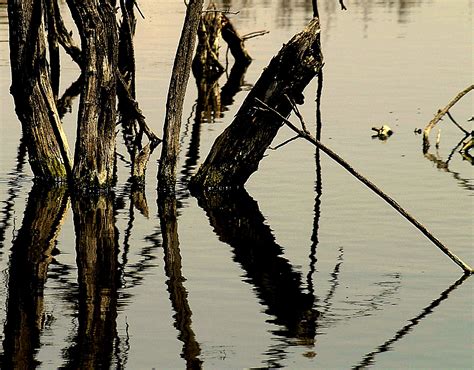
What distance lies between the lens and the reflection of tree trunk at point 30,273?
9.45 m

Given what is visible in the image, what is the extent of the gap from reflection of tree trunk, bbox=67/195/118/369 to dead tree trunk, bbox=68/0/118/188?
0.36 m

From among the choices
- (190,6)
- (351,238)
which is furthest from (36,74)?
(351,238)

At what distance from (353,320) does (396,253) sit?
2487mm

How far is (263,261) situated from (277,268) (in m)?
0.31

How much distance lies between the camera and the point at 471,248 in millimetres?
12844

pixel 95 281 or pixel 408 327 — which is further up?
pixel 408 327

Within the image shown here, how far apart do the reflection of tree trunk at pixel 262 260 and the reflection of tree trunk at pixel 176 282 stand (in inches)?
17.1

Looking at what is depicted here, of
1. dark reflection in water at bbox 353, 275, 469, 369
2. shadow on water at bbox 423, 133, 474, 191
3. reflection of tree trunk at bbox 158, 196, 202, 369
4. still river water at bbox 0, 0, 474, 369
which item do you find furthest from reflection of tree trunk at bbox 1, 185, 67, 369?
shadow on water at bbox 423, 133, 474, 191

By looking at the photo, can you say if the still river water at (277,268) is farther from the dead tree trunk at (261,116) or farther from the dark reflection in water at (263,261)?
the dead tree trunk at (261,116)

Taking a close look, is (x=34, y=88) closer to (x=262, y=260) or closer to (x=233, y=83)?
(x=262, y=260)

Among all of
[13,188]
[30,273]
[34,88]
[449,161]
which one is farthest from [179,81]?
[449,161]

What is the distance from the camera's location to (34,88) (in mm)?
15594

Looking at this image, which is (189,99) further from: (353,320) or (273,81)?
(353,320)

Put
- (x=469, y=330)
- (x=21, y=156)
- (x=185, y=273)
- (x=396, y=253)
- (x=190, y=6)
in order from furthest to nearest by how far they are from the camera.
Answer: (x=21, y=156) → (x=190, y=6) → (x=396, y=253) → (x=185, y=273) → (x=469, y=330)
